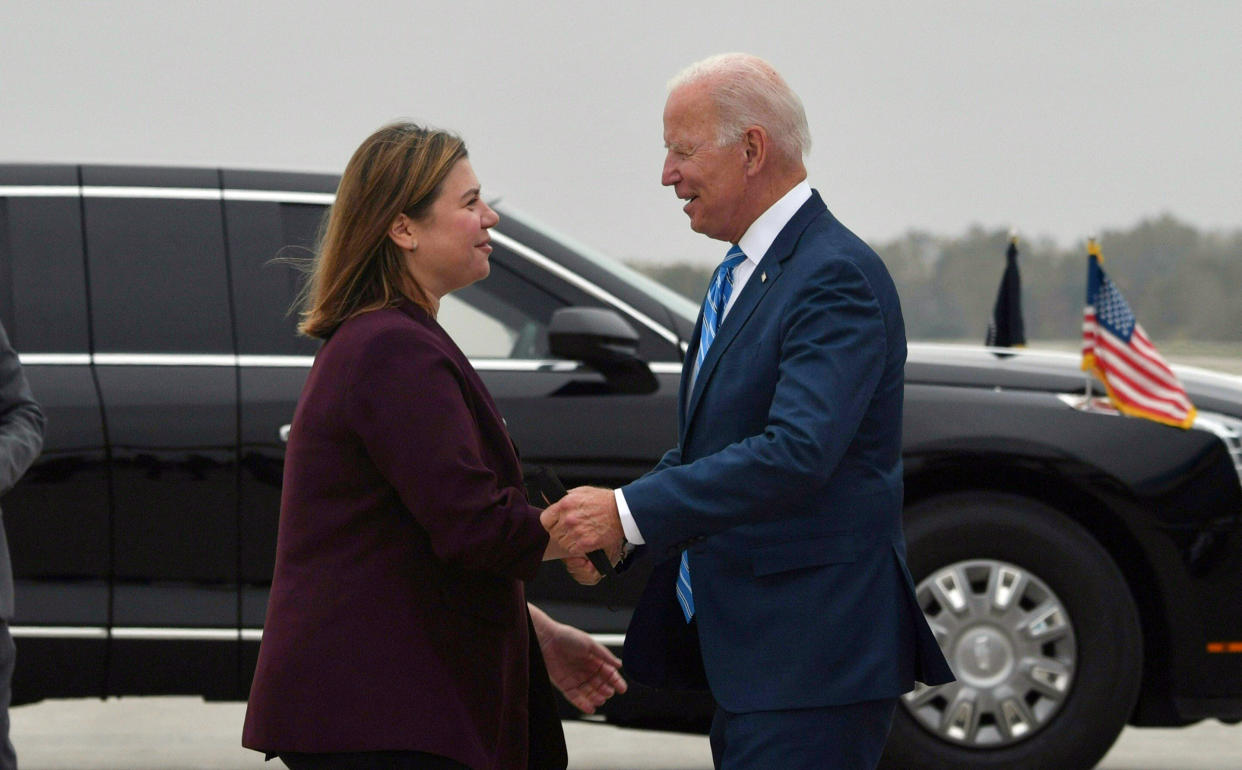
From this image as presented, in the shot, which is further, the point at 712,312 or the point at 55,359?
the point at 55,359

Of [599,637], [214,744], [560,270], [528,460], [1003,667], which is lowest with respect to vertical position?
[214,744]

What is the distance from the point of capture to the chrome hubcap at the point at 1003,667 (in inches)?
200

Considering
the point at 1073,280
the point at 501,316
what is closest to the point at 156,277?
the point at 501,316

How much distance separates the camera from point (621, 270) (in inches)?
207

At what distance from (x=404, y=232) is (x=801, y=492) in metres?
A: 0.74

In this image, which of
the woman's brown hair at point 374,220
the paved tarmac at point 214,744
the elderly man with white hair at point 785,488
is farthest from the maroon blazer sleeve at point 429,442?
the paved tarmac at point 214,744

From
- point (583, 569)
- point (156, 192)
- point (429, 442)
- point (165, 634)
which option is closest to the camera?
point (429, 442)

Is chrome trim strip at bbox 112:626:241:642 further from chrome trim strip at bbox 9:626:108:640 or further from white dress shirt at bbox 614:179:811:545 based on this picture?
white dress shirt at bbox 614:179:811:545

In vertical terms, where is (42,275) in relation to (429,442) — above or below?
above

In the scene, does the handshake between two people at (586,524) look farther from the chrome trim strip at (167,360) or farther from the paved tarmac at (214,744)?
the paved tarmac at (214,744)

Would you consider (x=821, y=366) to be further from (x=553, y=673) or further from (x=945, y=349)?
(x=945, y=349)

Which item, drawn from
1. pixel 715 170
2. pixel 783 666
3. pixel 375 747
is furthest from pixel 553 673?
pixel 715 170

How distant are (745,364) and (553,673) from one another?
70 centimetres

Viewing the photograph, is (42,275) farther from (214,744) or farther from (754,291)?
(754,291)
